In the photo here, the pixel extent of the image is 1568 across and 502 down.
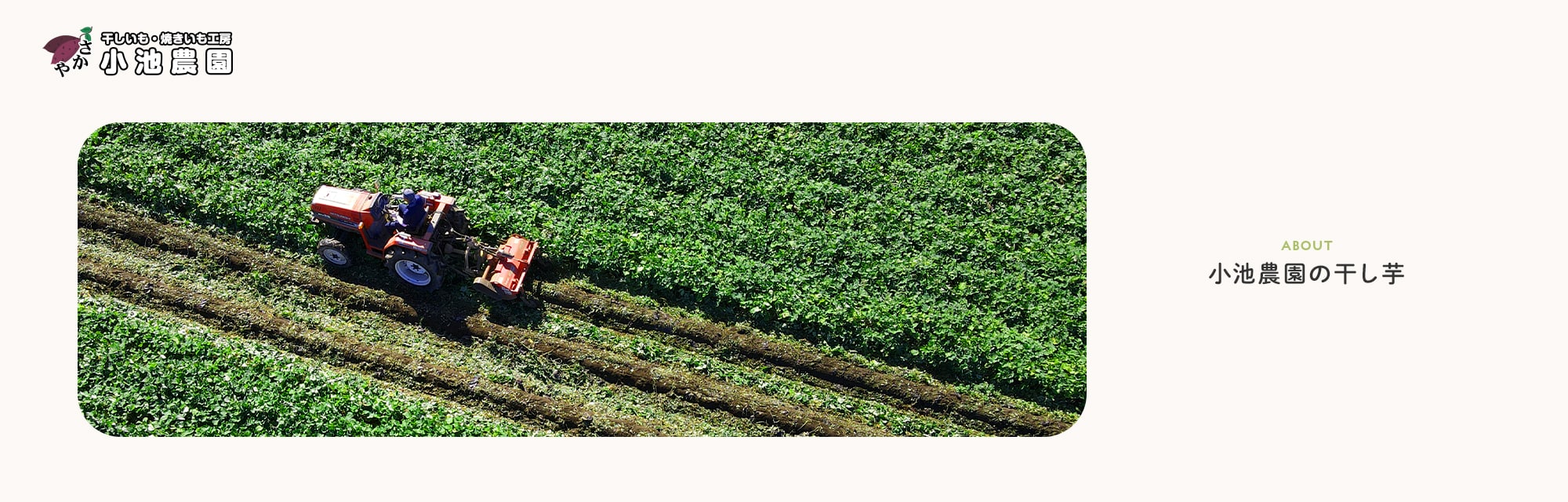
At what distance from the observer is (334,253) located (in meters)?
12.1

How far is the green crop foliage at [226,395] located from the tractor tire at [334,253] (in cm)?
133

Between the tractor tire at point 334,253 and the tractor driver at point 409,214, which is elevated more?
the tractor driver at point 409,214

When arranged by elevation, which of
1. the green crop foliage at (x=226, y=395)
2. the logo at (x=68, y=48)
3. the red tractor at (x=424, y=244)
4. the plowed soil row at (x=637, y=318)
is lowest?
the green crop foliage at (x=226, y=395)

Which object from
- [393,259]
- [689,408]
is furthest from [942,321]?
[393,259]

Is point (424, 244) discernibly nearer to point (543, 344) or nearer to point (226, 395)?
point (543, 344)

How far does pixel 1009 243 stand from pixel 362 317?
8.63m

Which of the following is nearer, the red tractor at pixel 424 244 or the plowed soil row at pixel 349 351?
the plowed soil row at pixel 349 351

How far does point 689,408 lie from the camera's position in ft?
38.7

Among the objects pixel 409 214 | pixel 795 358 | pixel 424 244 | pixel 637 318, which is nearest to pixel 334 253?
pixel 409 214

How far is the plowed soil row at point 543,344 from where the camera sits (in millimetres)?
11789

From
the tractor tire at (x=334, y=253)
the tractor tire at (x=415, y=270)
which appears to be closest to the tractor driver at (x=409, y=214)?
the tractor tire at (x=415, y=270)

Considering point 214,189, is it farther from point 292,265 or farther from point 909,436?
point 909,436

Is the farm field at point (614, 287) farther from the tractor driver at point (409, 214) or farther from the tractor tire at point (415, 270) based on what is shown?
the tractor driver at point (409, 214)

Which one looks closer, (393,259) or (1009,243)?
(393,259)
